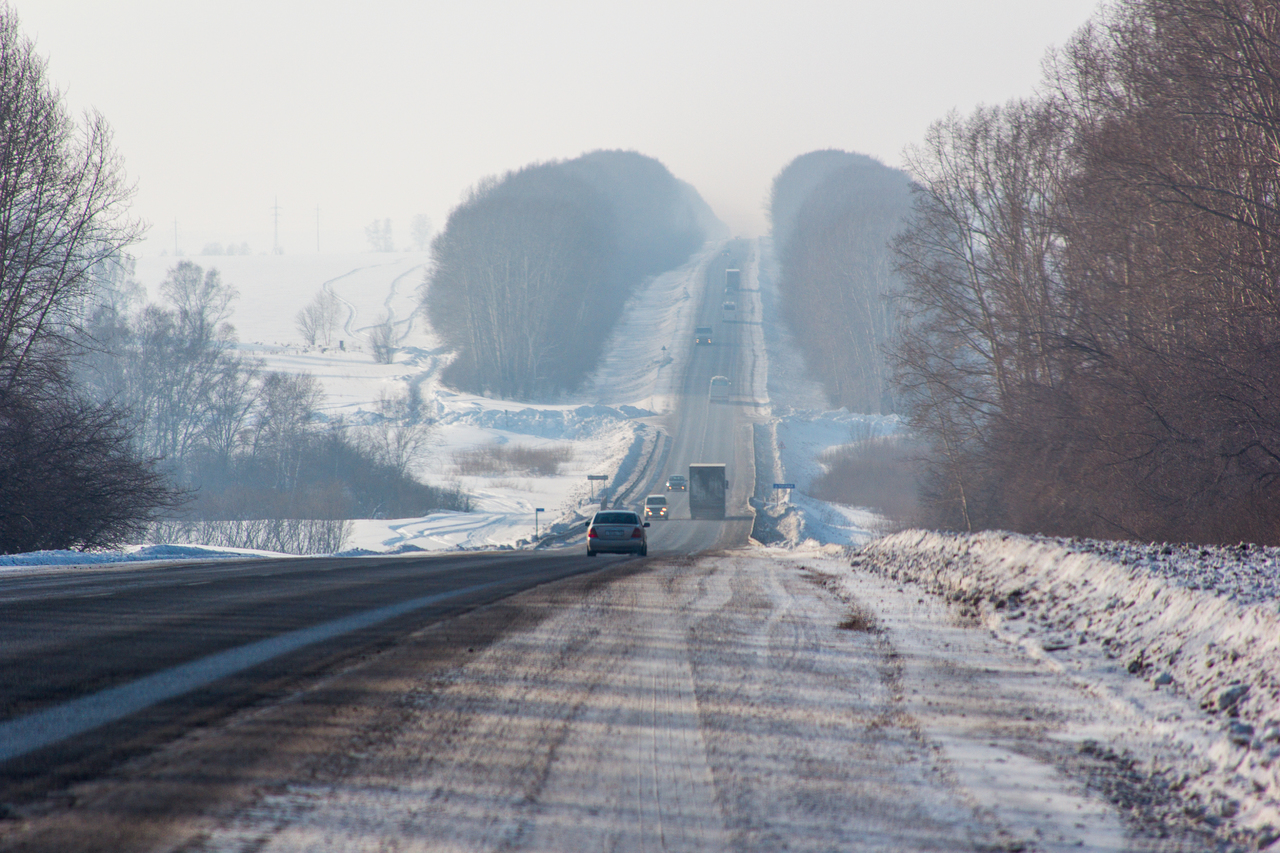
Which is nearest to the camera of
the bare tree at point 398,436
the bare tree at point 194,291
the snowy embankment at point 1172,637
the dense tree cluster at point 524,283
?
the snowy embankment at point 1172,637

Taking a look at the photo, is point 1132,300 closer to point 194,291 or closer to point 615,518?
point 615,518

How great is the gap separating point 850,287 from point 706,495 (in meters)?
43.5

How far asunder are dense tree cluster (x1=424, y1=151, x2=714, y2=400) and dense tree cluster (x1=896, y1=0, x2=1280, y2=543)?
6010 centimetres

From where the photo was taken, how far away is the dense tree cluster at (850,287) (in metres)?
87.1

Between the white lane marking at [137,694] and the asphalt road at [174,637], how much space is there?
0.01m

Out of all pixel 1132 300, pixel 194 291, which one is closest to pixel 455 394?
pixel 194 291

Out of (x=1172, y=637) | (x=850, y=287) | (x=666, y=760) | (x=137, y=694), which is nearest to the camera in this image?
(x=666, y=760)

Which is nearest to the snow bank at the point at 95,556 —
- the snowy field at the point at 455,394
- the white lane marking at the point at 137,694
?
the snowy field at the point at 455,394

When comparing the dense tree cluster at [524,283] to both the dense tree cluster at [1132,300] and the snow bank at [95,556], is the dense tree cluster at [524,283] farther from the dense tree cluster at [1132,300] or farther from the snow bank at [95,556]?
the snow bank at [95,556]

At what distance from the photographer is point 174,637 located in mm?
7789

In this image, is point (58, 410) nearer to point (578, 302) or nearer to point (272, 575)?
point (272, 575)

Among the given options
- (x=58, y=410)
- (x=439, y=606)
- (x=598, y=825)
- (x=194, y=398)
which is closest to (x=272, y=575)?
(x=439, y=606)

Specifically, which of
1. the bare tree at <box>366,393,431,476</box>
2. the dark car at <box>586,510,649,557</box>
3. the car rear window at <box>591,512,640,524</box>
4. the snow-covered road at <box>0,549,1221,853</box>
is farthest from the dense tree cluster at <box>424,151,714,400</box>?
the snow-covered road at <box>0,549,1221,853</box>

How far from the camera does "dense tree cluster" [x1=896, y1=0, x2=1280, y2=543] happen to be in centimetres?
1884
